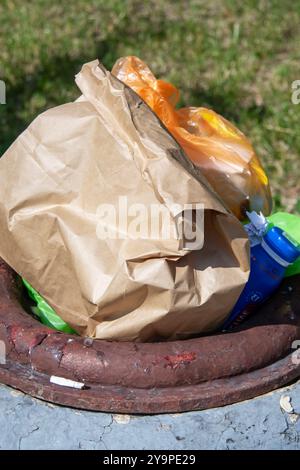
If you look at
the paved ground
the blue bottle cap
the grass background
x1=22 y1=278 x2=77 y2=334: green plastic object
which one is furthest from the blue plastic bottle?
the grass background

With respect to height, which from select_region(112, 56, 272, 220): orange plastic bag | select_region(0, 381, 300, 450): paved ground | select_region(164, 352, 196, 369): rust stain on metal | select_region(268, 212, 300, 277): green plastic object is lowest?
select_region(0, 381, 300, 450): paved ground

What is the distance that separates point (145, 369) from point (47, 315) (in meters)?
0.40

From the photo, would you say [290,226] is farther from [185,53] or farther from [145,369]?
[185,53]

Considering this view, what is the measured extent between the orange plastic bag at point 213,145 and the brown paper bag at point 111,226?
279 millimetres

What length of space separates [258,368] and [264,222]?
360mm

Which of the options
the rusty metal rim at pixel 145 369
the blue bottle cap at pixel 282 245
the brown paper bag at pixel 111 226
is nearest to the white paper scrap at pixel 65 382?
the rusty metal rim at pixel 145 369

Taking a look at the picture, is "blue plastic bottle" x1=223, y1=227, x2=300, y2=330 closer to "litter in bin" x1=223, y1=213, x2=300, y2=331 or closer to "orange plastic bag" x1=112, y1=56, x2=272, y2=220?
"litter in bin" x1=223, y1=213, x2=300, y2=331

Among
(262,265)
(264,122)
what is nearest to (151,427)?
(262,265)

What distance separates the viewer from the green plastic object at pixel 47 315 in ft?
6.86

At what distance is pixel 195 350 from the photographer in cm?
185

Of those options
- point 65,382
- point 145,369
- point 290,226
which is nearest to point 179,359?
point 145,369

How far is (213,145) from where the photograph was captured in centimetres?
220

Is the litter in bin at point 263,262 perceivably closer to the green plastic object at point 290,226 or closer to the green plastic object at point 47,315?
the green plastic object at point 290,226

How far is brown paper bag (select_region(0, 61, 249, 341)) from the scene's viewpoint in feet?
5.83
